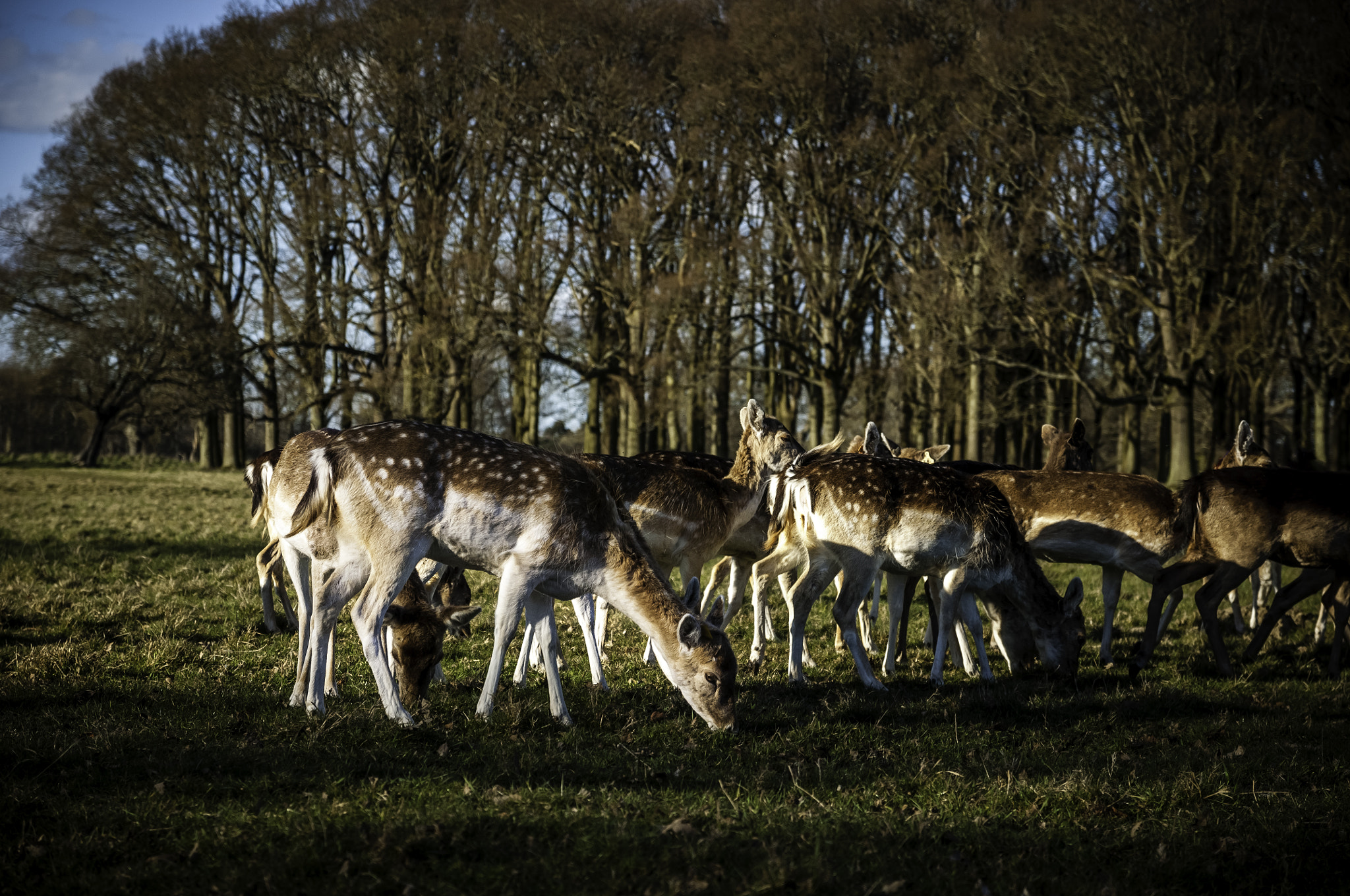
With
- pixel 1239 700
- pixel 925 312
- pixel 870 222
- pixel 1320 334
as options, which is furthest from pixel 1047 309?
pixel 1239 700

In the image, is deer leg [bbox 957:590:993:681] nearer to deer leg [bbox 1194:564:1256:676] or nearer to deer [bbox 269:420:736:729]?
deer leg [bbox 1194:564:1256:676]

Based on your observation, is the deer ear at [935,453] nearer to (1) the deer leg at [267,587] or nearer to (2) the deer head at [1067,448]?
(2) the deer head at [1067,448]

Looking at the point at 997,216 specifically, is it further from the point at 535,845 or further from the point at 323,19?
the point at 535,845

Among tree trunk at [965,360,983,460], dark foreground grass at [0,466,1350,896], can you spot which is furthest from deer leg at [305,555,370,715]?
tree trunk at [965,360,983,460]

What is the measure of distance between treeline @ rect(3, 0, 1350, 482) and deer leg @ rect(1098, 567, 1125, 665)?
14536mm

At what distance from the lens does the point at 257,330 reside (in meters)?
30.2

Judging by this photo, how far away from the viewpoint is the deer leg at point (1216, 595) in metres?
8.07

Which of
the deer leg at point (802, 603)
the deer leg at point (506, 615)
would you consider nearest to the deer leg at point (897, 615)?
the deer leg at point (802, 603)

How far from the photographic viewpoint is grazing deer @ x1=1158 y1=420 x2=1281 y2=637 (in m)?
10.0

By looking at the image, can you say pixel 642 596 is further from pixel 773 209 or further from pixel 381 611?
pixel 773 209

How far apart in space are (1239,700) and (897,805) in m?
3.79

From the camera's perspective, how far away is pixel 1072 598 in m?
7.79

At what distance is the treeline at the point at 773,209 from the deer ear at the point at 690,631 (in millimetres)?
18856

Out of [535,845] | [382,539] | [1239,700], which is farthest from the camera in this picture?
[1239,700]
